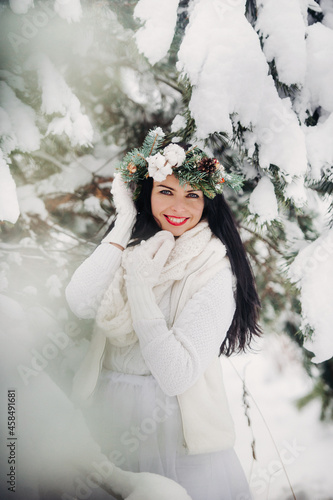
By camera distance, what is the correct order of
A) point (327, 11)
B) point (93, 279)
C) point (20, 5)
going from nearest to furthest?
point (20, 5) → point (93, 279) → point (327, 11)

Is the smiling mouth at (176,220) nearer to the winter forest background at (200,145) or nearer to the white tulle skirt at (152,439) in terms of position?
the winter forest background at (200,145)

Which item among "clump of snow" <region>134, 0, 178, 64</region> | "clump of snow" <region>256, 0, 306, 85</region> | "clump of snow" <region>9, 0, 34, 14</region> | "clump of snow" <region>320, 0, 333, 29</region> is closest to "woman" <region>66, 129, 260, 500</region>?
"clump of snow" <region>134, 0, 178, 64</region>

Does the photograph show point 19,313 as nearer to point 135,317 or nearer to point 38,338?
point 38,338

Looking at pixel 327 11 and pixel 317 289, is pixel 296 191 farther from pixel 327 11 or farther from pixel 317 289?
pixel 327 11

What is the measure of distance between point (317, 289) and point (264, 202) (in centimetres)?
31

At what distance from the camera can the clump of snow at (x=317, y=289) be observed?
3.77ft

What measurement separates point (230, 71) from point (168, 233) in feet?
1.49

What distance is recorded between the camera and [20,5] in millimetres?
966

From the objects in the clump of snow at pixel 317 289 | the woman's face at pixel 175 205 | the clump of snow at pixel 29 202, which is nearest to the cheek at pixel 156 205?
the woman's face at pixel 175 205

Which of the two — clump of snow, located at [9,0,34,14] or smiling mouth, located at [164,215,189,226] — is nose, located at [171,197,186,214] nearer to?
smiling mouth, located at [164,215,189,226]

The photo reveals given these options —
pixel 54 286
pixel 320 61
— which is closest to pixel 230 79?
pixel 320 61

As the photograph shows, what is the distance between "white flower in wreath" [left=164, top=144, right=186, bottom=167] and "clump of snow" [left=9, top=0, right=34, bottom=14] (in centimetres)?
50

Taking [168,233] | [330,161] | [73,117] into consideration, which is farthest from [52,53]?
[330,161]

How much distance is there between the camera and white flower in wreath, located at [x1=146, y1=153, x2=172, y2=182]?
1.04 m
